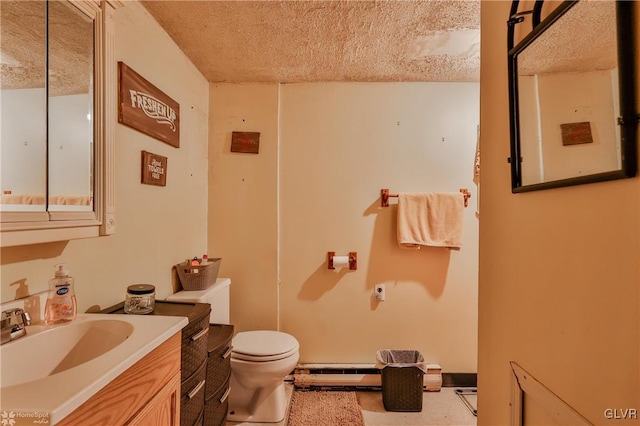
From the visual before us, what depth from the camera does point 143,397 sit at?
Answer: 0.87 m

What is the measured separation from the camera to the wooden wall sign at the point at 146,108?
1365mm

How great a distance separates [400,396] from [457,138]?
1.90 meters

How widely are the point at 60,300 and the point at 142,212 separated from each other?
1.98ft

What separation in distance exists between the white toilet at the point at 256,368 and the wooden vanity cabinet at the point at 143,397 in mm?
664

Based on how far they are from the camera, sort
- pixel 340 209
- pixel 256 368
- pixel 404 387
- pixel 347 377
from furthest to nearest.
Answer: pixel 340 209
pixel 347 377
pixel 404 387
pixel 256 368

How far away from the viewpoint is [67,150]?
3.43ft

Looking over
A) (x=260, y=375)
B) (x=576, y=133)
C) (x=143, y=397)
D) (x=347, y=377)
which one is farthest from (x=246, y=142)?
(x=576, y=133)

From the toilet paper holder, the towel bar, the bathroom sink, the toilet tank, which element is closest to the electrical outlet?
the toilet paper holder

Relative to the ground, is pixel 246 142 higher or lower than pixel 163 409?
higher

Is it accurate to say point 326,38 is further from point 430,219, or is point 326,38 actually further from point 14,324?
point 14,324

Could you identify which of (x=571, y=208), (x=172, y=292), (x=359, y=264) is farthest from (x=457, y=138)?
(x=172, y=292)

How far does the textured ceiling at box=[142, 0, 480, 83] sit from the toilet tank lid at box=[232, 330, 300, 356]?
6.03 ft

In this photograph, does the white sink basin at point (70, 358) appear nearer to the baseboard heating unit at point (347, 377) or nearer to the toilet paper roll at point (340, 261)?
the toilet paper roll at point (340, 261)

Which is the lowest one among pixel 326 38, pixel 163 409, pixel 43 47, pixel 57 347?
pixel 163 409
